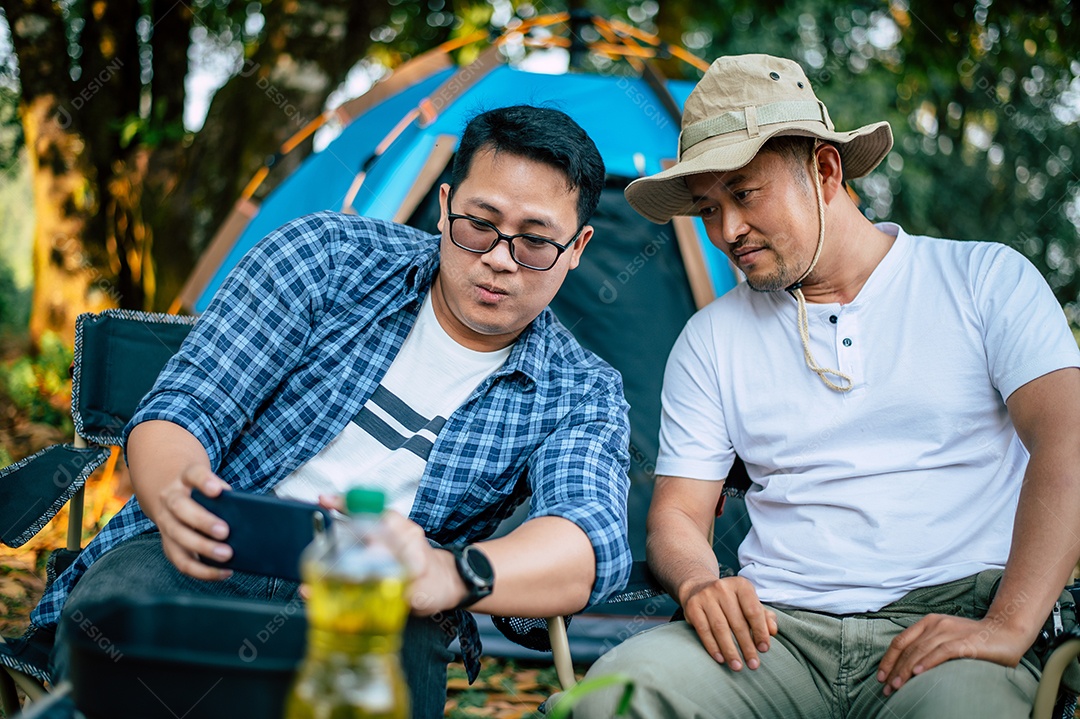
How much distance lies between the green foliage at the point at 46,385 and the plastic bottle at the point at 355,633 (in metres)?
5.58

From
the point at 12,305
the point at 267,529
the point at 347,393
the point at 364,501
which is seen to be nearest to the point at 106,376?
the point at 347,393

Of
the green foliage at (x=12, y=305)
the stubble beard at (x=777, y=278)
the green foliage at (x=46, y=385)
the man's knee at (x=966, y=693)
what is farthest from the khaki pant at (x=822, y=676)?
the green foliage at (x=12, y=305)

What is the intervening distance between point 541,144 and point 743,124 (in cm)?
43

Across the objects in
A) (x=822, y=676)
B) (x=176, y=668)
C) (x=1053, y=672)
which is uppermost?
(x=176, y=668)

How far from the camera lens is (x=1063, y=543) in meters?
1.65

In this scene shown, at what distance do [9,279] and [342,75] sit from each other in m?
7.81

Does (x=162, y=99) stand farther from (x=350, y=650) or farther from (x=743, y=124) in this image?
(x=350, y=650)

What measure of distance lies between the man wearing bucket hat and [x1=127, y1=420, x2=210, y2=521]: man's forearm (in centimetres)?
76

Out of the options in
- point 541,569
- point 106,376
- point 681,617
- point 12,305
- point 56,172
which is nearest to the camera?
point 541,569

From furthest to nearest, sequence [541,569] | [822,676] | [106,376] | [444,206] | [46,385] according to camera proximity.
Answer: [46,385] < [106,376] < [444,206] < [822,676] < [541,569]

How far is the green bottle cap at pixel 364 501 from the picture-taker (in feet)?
2.45

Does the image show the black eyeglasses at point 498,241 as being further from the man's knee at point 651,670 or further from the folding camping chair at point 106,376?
the folding camping chair at point 106,376

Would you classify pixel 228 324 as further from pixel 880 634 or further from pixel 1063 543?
pixel 1063 543

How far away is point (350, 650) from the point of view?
2.41ft
